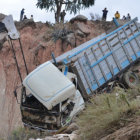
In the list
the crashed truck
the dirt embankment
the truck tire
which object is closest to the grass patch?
the crashed truck

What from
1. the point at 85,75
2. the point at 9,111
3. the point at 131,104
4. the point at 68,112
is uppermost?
the point at 131,104

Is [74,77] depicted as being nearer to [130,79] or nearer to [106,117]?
[130,79]

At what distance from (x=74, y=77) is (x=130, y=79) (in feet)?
9.45

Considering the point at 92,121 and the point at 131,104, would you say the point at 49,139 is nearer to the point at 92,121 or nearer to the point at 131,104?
the point at 92,121

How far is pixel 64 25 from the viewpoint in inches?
767

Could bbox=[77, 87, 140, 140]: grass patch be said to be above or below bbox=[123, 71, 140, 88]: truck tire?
above

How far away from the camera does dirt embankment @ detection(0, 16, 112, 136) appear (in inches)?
652

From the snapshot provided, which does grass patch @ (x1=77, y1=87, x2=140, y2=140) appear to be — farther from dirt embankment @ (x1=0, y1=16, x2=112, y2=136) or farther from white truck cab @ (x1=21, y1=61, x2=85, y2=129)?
dirt embankment @ (x1=0, y1=16, x2=112, y2=136)

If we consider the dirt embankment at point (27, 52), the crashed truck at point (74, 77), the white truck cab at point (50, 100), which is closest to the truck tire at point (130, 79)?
the crashed truck at point (74, 77)

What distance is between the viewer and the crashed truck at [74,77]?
9086 mm

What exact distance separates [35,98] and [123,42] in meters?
4.39

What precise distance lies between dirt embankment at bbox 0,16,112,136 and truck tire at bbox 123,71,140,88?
21.7ft

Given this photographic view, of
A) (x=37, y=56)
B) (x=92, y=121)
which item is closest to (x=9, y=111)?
(x=37, y=56)

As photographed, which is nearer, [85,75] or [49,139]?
[49,139]
